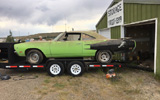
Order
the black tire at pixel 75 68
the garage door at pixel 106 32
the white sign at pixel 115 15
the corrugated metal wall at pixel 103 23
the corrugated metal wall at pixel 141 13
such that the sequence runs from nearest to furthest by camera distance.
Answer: the corrugated metal wall at pixel 141 13, the black tire at pixel 75 68, the white sign at pixel 115 15, the garage door at pixel 106 32, the corrugated metal wall at pixel 103 23

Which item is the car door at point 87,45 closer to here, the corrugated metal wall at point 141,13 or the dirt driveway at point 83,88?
the dirt driveway at point 83,88

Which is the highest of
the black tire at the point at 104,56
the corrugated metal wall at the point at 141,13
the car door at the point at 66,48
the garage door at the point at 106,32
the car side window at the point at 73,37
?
the corrugated metal wall at the point at 141,13

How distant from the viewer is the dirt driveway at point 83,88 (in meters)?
3.62

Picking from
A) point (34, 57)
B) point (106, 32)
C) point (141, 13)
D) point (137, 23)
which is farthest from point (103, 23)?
point (34, 57)

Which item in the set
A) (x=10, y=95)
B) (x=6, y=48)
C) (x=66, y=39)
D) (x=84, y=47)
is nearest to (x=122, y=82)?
(x=84, y=47)

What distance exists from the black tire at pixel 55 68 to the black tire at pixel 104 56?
169 centimetres

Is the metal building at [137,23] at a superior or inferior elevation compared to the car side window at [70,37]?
superior

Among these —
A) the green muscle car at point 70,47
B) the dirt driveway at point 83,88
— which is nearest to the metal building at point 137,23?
the green muscle car at point 70,47

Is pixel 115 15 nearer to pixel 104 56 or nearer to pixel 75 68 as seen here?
pixel 104 56

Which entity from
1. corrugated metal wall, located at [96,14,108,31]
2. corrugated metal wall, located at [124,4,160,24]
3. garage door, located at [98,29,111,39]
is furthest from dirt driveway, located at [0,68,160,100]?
corrugated metal wall, located at [96,14,108,31]

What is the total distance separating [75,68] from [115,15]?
4799mm

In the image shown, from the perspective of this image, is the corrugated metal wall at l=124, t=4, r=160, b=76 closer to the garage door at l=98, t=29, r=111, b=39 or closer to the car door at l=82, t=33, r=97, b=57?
the garage door at l=98, t=29, r=111, b=39

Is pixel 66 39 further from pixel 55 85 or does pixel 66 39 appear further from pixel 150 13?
pixel 150 13

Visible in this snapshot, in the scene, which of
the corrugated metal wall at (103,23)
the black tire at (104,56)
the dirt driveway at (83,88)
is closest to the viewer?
the dirt driveway at (83,88)
